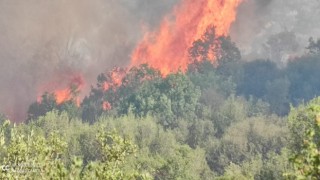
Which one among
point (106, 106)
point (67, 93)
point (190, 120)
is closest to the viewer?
point (190, 120)

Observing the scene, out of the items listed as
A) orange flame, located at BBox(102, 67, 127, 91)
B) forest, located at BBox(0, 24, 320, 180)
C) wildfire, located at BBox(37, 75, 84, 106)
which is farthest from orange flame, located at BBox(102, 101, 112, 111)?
wildfire, located at BBox(37, 75, 84, 106)

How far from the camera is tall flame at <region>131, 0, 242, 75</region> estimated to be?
190 m

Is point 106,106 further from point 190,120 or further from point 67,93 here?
point 190,120

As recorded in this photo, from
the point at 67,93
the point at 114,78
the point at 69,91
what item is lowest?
the point at 67,93

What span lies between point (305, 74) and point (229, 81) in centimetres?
3160

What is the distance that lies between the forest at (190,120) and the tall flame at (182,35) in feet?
13.9

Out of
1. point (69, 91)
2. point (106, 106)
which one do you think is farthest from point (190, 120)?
point (69, 91)

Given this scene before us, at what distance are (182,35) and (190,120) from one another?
203 ft

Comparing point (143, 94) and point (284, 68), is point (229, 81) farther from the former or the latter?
point (143, 94)

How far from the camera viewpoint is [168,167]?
7831 cm

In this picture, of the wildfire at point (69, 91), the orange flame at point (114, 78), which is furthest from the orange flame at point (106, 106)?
the wildfire at point (69, 91)

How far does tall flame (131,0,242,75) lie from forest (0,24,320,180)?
13.9ft

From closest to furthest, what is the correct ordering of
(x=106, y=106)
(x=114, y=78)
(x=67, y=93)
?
1. (x=106, y=106)
2. (x=67, y=93)
3. (x=114, y=78)

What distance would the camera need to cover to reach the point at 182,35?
193875 mm
